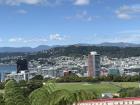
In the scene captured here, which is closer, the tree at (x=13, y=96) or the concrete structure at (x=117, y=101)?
the tree at (x=13, y=96)

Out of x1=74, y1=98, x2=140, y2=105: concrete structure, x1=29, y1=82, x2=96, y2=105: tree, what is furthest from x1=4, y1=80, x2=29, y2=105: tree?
x1=74, y1=98, x2=140, y2=105: concrete structure

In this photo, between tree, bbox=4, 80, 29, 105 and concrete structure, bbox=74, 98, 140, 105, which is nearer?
tree, bbox=4, 80, 29, 105

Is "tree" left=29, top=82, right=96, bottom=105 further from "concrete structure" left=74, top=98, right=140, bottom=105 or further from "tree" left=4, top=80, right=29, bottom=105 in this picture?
"concrete structure" left=74, top=98, right=140, bottom=105

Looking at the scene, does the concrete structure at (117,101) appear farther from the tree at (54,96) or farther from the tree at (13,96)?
the tree at (13,96)

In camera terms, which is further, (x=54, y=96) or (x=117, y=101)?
(x=117, y=101)

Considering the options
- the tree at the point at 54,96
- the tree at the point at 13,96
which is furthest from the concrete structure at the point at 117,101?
the tree at the point at 13,96

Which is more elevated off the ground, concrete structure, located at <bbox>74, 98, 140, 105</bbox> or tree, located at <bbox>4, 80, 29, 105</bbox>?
tree, located at <bbox>4, 80, 29, 105</bbox>

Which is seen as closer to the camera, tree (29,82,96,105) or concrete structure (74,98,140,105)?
tree (29,82,96,105)

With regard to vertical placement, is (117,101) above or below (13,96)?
below

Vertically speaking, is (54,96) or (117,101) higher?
(54,96)

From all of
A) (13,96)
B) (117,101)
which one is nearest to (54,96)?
(13,96)

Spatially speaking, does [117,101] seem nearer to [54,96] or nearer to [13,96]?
[54,96]

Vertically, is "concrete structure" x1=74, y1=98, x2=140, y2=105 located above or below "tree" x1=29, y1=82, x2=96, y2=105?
below
